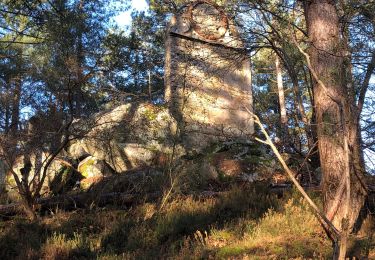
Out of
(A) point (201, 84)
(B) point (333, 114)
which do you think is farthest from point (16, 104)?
(B) point (333, 114)

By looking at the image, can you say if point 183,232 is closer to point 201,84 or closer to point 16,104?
point 16,104

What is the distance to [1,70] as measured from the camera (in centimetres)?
2009

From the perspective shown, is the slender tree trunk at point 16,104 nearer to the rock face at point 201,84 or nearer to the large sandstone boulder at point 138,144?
the large sandstone boulder at point 138,144

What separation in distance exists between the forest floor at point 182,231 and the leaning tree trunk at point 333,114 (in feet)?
2.27

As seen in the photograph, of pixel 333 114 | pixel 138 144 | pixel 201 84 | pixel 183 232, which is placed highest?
pixel 201 84

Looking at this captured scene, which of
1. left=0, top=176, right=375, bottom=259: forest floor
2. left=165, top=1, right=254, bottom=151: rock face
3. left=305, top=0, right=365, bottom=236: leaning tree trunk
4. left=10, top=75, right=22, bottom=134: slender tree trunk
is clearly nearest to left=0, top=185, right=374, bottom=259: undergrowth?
left=0, top=176, right=375, bottom=259: forest floor

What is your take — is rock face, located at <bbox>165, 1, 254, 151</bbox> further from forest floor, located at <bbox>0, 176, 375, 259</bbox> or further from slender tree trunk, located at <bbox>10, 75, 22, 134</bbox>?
slender tree trunk, located at <bbox>10, 75, 22, 134</bbox>

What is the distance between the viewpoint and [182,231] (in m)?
7.20

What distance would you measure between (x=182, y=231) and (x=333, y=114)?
329 centimetres

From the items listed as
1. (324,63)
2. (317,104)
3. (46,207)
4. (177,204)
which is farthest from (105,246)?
(324,63)

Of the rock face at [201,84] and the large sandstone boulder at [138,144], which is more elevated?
the rock face at [201,84]

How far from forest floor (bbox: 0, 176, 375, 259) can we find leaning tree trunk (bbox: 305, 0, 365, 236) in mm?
693

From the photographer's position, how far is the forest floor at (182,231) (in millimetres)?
5918

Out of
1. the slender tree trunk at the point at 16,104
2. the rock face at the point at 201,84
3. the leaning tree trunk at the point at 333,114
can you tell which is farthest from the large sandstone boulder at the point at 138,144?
the leaning tree trunk at the point at 333,114
